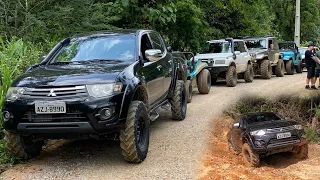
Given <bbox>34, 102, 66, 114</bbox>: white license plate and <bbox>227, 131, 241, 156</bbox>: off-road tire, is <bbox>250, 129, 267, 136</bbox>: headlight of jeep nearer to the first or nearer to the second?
<bbox>227, 131, 241, 156</bbox>: off-road tire

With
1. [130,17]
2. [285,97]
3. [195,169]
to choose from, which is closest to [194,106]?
[285,97]

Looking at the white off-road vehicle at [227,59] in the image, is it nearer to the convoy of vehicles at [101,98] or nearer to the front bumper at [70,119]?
the convoy of vehicles at [101,98]

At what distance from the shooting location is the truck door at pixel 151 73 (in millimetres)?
6573

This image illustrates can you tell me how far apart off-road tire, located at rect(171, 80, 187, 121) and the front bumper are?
3.53 m

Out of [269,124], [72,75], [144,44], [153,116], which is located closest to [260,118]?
[269,124]

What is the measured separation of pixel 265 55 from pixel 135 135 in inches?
560

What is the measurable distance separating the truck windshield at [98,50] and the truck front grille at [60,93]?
127cm

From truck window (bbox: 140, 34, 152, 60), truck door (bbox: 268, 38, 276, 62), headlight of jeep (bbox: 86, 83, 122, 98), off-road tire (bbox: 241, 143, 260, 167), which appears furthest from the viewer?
truck door (bbox: 268, 38, 276, 62)

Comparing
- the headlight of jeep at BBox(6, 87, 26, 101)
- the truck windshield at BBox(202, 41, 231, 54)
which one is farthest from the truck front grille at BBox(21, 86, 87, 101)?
the truck windshield at BBox(202, 41, 231, 54)

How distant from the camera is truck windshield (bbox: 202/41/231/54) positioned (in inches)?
626

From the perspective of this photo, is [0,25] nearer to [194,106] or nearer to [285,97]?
[194,106]

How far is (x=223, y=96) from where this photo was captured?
512 inches

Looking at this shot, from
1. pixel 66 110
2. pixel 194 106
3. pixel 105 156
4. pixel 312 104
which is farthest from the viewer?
pixel 312 104

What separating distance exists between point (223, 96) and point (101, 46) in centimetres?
709
